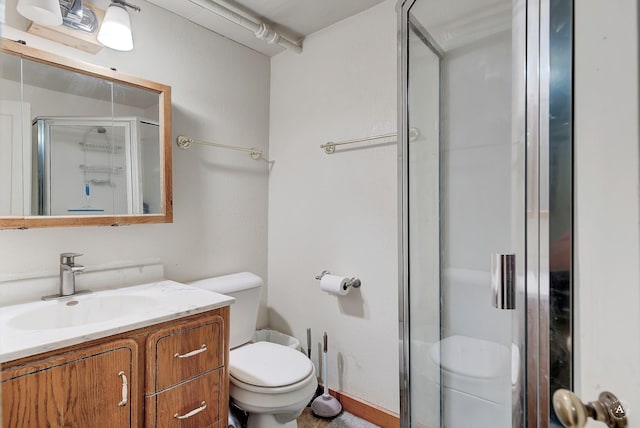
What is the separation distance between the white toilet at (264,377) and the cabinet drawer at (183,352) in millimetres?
201

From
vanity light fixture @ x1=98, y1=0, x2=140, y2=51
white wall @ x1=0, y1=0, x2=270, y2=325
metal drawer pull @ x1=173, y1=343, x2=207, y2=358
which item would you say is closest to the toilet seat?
metal drawer pull @ x1=173, y1=343, x2=207, y2=358

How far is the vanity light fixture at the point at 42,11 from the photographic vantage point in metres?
1.22

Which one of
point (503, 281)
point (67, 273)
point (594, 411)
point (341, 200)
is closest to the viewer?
point (594, 411)

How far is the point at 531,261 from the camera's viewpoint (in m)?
0.59

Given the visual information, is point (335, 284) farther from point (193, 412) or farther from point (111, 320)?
point (111, 320)

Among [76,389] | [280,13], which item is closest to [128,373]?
[76,389]

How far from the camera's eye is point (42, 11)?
1231 millimetres

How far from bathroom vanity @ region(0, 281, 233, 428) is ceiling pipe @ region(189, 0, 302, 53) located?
1.37 meters

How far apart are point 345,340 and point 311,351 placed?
28 centimetres

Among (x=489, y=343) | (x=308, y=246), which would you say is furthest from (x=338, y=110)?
(x=489, y=343)

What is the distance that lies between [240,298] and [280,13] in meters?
1.58

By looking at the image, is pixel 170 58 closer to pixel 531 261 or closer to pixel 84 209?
pixel 84 209

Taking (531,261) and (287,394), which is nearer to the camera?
(531,261)

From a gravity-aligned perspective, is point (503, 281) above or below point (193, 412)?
above
